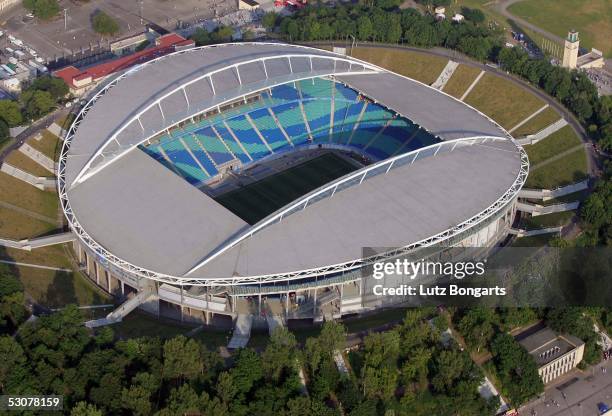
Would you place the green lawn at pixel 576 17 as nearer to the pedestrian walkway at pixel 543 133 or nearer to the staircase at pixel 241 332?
the pedestrian walkway at pixel 543 133

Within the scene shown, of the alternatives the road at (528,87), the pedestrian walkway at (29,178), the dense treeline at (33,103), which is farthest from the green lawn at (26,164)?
the road at (528,87)

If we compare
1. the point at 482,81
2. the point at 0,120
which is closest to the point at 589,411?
the point at 482,81

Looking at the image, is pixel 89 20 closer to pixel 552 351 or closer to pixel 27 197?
pixel 27 197

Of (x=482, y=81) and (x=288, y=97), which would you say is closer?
(x=288, y=97)

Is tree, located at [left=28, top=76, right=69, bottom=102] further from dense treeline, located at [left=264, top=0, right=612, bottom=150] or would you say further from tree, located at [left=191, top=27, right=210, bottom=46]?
dense treeline, located at [left=264, top=0, right=612, bottom=150]

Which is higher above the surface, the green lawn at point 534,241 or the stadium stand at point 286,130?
the stadium stand at point 286,130

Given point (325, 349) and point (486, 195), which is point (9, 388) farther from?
point (486, 195)
